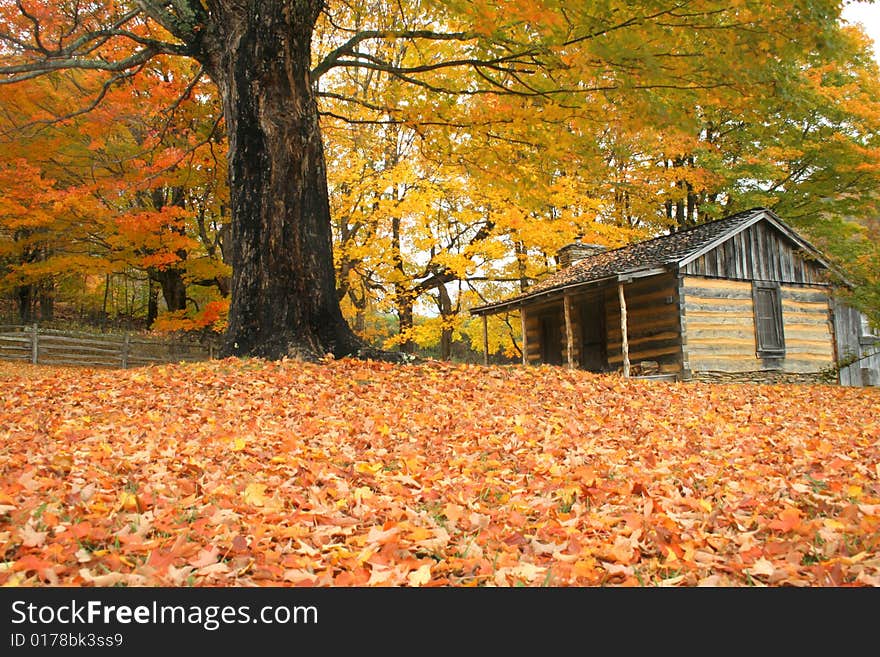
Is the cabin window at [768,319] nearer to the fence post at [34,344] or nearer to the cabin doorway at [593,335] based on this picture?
the cabin doorway at [593,335]

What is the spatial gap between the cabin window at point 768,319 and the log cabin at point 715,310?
3 centimetres

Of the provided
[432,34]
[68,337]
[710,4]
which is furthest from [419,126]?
[68,337]

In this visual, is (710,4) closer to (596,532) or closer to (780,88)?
(780,88)

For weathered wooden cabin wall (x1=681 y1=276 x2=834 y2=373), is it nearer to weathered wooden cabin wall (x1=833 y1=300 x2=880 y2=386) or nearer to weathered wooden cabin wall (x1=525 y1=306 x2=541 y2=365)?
weathered wooden cabin wall (x1=833 y1=300 x2=880 y2=386)

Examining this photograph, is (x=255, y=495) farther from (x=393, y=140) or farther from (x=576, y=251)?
(x=576, y=251)

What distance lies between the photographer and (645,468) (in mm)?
4789

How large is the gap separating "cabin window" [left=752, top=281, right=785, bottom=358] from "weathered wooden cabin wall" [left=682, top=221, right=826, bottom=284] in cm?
30

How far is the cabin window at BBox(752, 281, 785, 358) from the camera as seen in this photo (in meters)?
17.1

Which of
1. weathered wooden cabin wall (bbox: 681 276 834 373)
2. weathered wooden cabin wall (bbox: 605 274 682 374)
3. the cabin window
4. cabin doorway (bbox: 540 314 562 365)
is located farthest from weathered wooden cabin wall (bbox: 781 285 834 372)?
cabin doorway (bbox: 540 314 562 365)

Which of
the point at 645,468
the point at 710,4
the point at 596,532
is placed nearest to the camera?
the point at 596,532

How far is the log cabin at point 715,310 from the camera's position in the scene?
621 inches

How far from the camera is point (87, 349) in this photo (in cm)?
2236

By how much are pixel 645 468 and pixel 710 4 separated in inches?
200

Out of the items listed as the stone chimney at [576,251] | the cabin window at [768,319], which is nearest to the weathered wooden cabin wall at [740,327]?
the cabin window at [768,319]
